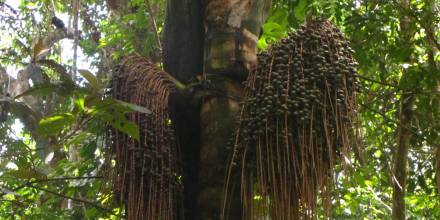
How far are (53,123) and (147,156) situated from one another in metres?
0.30

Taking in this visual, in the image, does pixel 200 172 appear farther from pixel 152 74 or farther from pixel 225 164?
pixel 152 74

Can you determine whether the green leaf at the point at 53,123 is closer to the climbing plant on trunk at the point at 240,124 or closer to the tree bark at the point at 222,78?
the climbing plant on trunk at the point at 240,124

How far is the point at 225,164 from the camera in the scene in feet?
6.16

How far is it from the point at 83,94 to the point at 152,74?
10.4 inches

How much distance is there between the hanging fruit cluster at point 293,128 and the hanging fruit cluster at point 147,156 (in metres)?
0.21

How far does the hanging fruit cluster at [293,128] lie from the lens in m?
1.75

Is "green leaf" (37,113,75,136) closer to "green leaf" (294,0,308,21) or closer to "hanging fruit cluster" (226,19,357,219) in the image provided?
"hanging fruit cluster" (226,19,357,219)

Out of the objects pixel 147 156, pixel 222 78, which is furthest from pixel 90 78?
pixel 222 78

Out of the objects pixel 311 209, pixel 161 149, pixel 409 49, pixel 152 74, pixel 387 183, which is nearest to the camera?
pixel 311 209

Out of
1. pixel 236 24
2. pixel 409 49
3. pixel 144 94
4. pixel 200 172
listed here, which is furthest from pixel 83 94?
pixel 409 49

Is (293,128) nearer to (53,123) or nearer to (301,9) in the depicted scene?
(53,123)

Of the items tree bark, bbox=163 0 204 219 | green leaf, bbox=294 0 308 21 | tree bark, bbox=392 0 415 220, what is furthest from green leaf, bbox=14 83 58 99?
tree bark, bbox=392 0 415 220

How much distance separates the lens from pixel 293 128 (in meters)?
1.78

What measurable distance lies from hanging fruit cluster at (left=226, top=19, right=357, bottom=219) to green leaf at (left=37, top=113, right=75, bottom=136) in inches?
20.1
